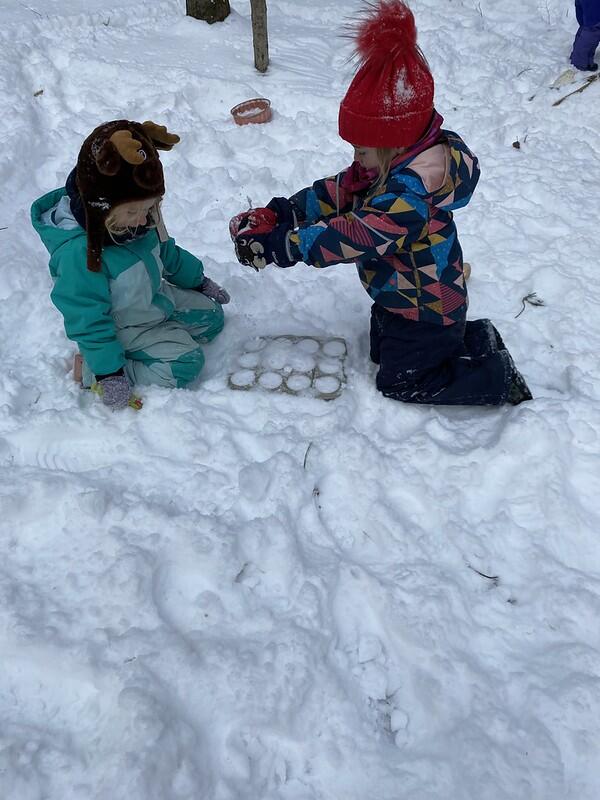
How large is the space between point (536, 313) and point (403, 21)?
4.74 feet

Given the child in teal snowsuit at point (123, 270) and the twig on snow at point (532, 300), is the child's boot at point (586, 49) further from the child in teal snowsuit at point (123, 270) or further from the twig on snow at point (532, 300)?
the child in teal snowsuit at point (123, 270)

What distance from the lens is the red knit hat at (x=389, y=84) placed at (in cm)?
183

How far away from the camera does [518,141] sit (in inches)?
164

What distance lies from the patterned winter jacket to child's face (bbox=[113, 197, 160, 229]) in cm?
51

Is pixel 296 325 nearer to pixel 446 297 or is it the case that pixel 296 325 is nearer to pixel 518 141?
pixel 446 297

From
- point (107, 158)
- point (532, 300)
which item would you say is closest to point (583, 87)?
point (532, 300)

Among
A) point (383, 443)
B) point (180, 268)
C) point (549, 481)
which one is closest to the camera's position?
point (549, 481)

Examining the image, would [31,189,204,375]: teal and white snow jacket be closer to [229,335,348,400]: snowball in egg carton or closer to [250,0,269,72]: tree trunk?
[229,335,348,400]: snowball in egg carton

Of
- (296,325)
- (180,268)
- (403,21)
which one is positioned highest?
(403,21)

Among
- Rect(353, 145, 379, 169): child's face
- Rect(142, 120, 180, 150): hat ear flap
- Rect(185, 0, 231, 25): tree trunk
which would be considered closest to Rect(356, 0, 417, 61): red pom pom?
Rect(353, 145, 379, 169): child's face

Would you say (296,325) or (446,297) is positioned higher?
(446,297)

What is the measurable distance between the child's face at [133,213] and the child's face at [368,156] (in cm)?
72

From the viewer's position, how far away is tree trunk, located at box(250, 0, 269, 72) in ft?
15.3

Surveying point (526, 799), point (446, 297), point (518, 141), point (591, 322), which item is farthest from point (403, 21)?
point (518, 141)
